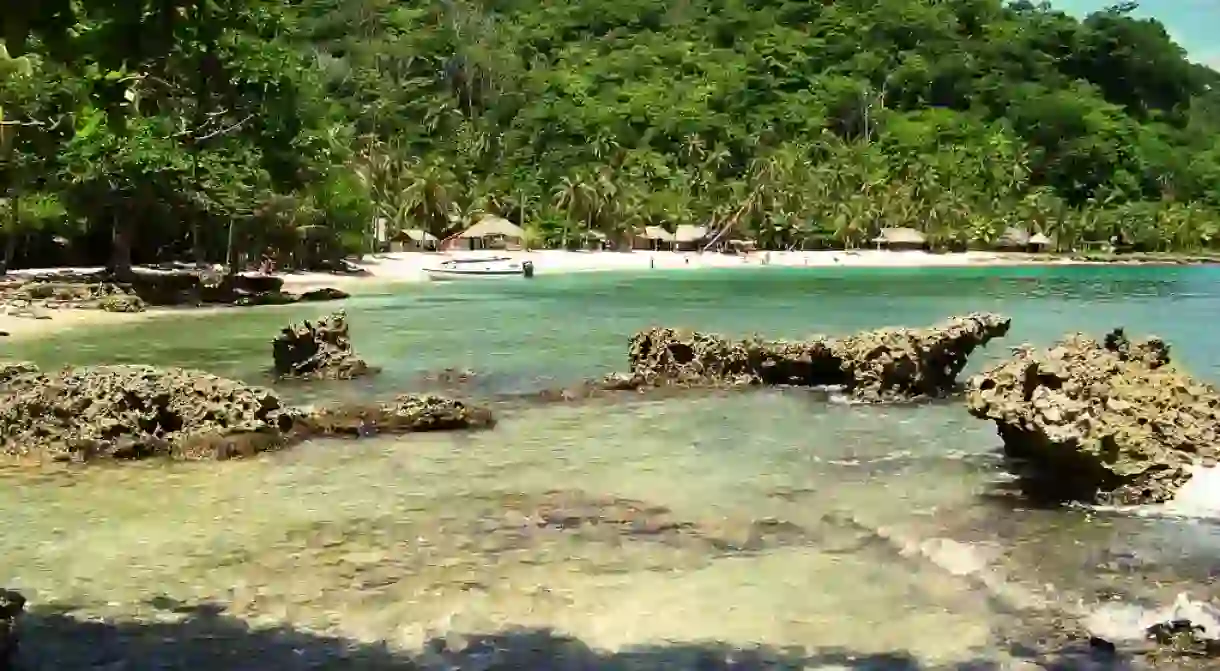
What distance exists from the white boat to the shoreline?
1.00 m

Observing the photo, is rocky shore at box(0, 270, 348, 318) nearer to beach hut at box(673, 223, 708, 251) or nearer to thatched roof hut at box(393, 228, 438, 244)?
thatched roof hut at box(393, 228, 438, 244)

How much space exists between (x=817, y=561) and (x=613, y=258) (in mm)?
81554

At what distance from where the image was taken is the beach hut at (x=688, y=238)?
100875 mm

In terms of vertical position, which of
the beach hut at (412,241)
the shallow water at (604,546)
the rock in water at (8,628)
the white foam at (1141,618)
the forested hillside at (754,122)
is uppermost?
the forested hillside at (754,122)

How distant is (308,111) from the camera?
43.4 metres

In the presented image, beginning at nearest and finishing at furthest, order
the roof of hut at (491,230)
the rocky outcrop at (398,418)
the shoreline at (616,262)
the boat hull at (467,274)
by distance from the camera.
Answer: the rocky outcrop at (398,418)
the shoreline at (616,262)
the boat hull at (467,274)
the roof of hut at (491,230)

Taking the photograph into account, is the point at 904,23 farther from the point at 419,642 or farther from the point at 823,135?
the point at 419,642

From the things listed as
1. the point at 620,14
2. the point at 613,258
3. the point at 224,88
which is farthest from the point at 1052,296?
the point at 620,14

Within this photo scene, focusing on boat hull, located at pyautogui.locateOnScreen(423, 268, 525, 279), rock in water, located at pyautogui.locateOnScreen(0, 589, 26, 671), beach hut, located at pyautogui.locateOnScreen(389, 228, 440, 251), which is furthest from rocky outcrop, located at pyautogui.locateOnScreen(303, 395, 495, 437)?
beach hut, located at pyautogui.locateOnScreen(389, 228, 440, 251)

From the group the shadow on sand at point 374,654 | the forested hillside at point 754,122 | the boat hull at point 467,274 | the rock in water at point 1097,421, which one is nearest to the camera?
the shadow on sand at point 374,654

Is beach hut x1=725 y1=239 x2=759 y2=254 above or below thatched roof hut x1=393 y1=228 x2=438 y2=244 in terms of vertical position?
below

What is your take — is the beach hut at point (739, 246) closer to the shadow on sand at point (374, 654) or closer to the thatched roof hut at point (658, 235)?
the thatched roof hut at point (658, 235)

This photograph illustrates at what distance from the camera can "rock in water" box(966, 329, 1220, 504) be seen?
10.2 m

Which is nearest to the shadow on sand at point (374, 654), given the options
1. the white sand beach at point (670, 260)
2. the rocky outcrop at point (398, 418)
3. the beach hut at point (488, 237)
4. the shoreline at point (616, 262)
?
the rocky outcrop at point (398, 418)
